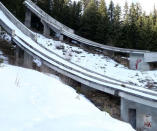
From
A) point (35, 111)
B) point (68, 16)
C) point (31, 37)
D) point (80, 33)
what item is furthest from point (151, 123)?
point (68, 16)

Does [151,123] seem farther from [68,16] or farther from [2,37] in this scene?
[68,16]

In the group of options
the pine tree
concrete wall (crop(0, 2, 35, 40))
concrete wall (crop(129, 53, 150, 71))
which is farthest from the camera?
the pine tree

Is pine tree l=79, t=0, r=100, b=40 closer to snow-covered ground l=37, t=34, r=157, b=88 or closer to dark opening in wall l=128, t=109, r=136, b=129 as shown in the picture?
snow-covered ground l=37, t=34, r=157, b=88

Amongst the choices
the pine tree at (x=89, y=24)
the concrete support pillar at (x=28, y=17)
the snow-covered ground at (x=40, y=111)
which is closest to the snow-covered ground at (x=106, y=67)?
the pine tree at (x=89, y=24)

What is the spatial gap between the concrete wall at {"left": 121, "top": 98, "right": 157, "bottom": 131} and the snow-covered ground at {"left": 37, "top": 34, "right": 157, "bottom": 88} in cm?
605

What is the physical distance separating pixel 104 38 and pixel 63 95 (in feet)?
102

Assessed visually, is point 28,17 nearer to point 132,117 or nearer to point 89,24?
point 89,24

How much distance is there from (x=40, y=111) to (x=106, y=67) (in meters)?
18.7

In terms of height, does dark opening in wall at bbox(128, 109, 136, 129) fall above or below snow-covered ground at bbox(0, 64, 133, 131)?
below

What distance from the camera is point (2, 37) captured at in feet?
81.4

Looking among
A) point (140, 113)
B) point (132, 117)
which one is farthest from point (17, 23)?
point (140, 113)

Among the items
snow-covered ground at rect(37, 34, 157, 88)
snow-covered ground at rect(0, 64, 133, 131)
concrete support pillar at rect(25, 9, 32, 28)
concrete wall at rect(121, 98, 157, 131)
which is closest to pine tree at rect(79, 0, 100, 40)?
concrete support pillar at rect(25, 9, 32, 28)

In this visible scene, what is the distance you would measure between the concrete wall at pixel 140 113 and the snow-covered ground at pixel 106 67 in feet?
19.8

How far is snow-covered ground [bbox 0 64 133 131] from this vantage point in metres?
3.55
